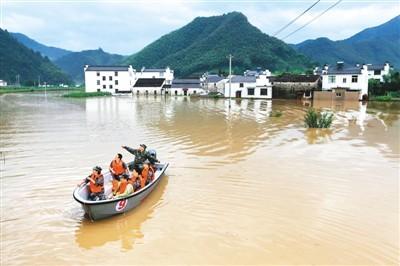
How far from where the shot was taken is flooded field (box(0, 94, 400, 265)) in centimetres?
803

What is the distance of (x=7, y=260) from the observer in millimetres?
7613

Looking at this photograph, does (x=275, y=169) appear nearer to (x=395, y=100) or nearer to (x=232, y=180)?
(x=232, y=180)

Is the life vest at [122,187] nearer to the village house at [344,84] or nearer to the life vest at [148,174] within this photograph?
the life vest at [148,174]

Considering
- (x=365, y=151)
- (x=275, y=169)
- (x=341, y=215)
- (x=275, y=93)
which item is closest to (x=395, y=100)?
(x=275, y=93)

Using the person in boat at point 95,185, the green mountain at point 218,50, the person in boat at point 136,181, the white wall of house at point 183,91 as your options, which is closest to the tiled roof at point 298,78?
the white wall of house at point 183,91

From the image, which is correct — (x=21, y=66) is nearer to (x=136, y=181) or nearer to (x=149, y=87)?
(x=149, y=87)

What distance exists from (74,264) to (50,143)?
44.0 feet

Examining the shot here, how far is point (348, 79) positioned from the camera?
178 feet

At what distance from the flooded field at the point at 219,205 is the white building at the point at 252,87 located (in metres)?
40.2

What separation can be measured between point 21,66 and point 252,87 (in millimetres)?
99757

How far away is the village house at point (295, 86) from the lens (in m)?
56.7

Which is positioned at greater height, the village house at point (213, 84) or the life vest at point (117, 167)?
the village house at point (213, 84)

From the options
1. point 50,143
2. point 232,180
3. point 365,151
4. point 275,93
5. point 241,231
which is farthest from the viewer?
point 275,93

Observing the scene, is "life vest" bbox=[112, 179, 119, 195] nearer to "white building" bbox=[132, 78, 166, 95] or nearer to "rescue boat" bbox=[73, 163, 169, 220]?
"rescue boat" bbox=[73, 163, 169, 220]
